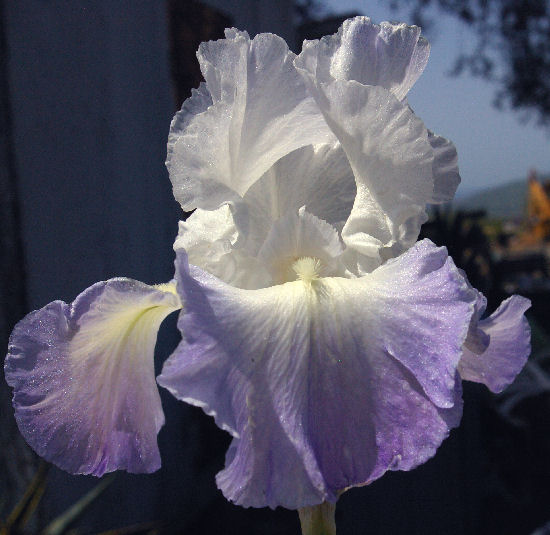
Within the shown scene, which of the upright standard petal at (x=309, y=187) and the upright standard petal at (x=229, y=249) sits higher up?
the upright standard petal at (x=309, y=187)

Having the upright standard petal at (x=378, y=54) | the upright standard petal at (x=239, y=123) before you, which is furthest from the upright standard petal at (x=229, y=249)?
the upright standard petal at (x=378, y=54)

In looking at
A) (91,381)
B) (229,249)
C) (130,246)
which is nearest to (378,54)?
(229,249)

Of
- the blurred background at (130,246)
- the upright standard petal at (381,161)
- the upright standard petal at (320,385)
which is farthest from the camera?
the blurred background at (130,246)

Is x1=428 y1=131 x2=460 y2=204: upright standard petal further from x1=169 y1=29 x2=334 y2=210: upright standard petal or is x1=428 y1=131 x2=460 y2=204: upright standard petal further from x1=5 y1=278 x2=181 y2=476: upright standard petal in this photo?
x1=5 y1=278 x2=181 y2=476: upright standard petal

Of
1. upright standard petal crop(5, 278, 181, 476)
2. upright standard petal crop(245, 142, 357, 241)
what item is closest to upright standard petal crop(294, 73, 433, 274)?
upright standard petal crop(245, 142, 357, 241)

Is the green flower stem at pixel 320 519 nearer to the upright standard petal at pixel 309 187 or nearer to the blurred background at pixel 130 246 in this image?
the upright standard petal at pixel 309 187

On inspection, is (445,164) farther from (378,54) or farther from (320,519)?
(320,519)

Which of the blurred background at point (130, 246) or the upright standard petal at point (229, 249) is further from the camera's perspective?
the blurred background at point (130, 246)

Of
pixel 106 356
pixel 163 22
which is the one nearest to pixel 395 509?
pixel 106 356
